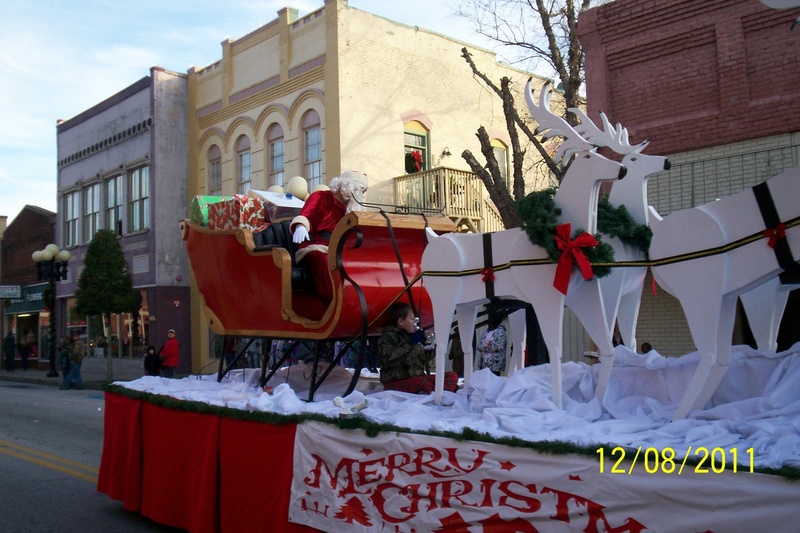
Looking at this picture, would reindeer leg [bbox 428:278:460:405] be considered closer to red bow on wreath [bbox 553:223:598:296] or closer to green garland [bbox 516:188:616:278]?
green garland [bbox 516:188:616:278]

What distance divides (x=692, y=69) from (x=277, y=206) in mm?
7465

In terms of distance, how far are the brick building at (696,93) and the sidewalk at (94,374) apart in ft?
54.4

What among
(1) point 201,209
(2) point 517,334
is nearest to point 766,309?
(2) point 517,334

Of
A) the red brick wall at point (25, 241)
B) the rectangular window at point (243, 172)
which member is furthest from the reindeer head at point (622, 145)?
the red brick wall at point (25, 241)

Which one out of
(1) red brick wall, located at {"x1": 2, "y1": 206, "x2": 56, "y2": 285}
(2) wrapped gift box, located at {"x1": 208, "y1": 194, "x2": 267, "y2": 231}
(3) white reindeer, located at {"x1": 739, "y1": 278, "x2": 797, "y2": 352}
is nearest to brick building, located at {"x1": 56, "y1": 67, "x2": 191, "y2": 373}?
(1) red brick wall, located at {"x1": 2, "y1": 206, "x2": 56, "y2": 285}

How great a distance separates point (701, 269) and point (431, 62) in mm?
17198

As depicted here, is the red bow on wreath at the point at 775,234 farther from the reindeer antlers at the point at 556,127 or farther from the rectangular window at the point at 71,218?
the rectangular window at the point at 71,218

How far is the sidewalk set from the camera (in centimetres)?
2323

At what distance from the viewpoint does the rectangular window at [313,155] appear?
18719 mm

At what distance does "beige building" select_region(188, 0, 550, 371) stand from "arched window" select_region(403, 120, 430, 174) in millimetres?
29

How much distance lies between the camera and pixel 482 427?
142 inches

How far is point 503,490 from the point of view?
3.32m

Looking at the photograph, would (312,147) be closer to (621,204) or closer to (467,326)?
(467,326)

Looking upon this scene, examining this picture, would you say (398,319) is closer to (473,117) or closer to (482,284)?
(482,284)
